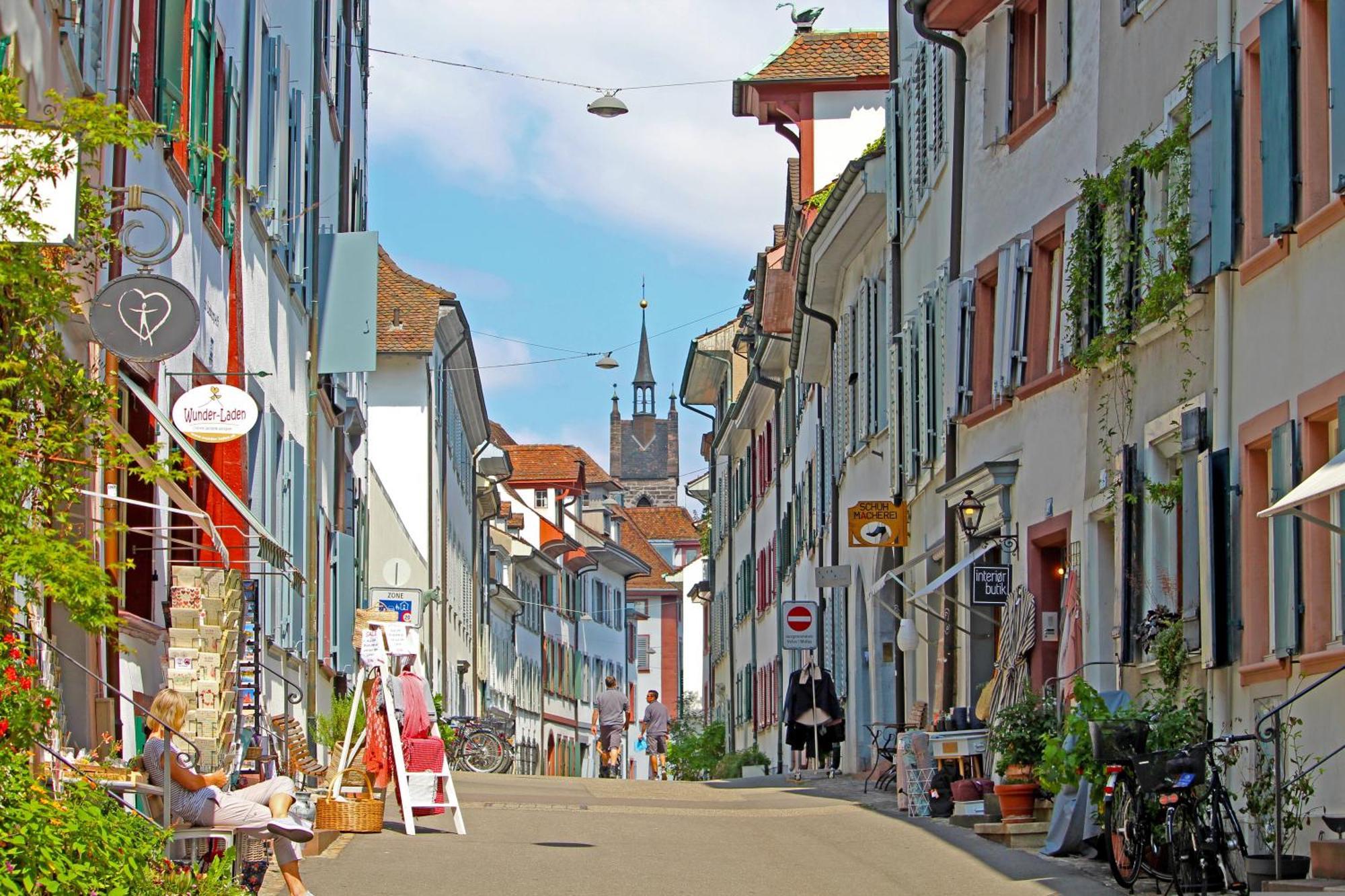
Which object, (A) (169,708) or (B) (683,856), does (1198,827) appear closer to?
(B) (683,856)

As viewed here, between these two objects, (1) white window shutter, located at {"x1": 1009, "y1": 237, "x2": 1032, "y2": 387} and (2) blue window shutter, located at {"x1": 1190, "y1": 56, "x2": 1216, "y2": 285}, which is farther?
(1) white window shutter, located at {"x1": 1009, "y1": 237, "x2": 1032, "y2": 387}

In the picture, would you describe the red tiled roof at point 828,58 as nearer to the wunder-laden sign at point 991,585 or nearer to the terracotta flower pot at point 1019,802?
the wunder-laden sign at point 991,585

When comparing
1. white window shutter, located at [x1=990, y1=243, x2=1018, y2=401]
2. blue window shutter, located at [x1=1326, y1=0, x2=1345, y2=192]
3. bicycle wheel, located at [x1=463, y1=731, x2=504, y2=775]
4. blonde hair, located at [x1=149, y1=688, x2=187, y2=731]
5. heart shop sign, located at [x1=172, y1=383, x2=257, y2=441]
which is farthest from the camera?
bicycle wheel, located at [x1=463, y1=731, x2=504, y2=775]

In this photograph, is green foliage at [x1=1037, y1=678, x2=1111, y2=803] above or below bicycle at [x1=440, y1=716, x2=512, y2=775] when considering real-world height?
above

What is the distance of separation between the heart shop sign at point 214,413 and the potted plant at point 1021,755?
5.90 meters

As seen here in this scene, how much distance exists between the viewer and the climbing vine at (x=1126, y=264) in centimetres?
1505

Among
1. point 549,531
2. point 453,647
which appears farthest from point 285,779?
point 549,531

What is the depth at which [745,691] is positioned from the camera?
157ft

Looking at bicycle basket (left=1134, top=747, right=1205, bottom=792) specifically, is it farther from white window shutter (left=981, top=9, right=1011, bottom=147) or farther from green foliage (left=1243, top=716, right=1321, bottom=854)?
white window shutter (left=981, top=9, right=1011, bottom=147)

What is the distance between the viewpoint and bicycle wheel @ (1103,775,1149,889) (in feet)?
39.8

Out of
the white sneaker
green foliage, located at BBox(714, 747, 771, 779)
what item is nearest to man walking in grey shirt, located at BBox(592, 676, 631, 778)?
green foliage, located at BBox(714, 747, 771, 779)

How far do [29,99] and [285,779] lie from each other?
353cm

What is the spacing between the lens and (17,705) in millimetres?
8250

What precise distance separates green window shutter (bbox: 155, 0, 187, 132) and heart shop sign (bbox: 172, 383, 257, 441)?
1842 mm
